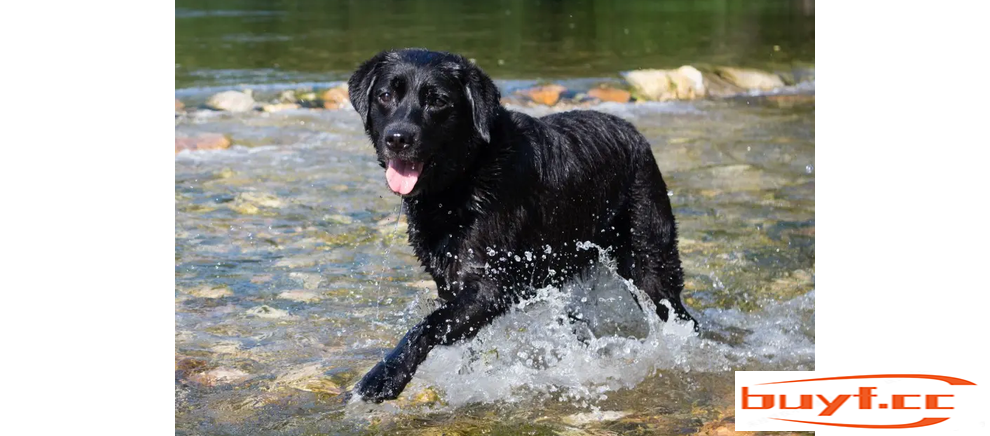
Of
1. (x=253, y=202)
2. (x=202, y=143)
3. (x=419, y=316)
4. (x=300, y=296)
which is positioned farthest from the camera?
(x=202, y=143)

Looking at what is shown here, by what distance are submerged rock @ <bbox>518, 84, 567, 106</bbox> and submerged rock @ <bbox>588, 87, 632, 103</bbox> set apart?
42cm

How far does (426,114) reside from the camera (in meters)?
4.70

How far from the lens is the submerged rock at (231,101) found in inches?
511

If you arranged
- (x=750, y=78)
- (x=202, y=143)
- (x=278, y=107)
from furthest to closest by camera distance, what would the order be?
(x=750, y=78) → (x=278, y=107) → (x=202, y=143)

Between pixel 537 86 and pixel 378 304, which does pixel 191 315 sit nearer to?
pixel 378 304

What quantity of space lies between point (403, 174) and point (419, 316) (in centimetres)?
155

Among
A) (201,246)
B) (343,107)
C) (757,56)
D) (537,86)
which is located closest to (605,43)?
→ (757,56)

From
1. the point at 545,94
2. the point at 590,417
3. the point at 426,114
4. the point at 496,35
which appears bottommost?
the point at 590,417

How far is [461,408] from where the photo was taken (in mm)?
4785

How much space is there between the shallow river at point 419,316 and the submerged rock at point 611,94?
12.1ft

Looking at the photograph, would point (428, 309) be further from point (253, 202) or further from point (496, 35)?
point (496, 35)

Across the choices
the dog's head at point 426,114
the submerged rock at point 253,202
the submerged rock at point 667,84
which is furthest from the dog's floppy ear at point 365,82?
the submerged rock at point 667,84

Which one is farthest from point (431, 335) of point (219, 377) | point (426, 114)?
point (219, 377)

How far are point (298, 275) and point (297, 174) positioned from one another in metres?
2.95
